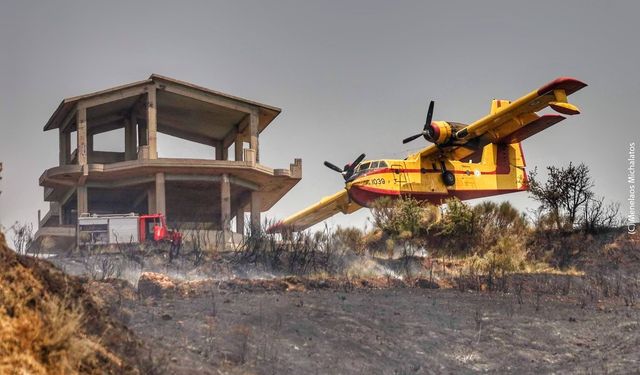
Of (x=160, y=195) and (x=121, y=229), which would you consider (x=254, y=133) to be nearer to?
(x=160, y=195)

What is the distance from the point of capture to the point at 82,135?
4675 centimetres

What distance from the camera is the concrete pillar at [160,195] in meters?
45.2

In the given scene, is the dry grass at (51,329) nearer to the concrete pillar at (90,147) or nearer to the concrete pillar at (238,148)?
the concrete pillar at (90,147)

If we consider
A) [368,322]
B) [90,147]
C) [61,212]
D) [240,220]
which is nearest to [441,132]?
[240,220]

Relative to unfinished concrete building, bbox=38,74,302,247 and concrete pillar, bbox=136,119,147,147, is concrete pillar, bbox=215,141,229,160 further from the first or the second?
concrete pillar, bbox=136,119,147,147

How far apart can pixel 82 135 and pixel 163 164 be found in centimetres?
413

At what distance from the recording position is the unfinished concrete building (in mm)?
46562

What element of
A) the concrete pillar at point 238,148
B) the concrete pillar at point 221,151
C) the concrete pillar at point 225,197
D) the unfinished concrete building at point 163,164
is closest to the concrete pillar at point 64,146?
the unfinished concrete building at point 163,164

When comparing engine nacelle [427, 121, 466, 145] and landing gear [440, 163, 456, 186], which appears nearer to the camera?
engine nacelle [427, 121, 466, 145]

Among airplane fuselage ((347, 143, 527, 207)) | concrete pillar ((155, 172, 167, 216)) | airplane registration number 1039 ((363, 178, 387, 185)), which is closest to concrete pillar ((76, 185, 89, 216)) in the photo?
Result: concrete pillar ((155, 172, 167, 216))

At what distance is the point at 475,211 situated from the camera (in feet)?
136

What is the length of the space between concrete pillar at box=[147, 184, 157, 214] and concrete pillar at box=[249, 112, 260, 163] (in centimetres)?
508

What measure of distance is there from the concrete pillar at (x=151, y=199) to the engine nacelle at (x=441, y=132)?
12.6m

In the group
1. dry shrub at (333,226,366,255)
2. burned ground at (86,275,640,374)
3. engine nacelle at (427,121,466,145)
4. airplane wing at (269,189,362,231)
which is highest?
engine nacelle at (427,121,466,145)
